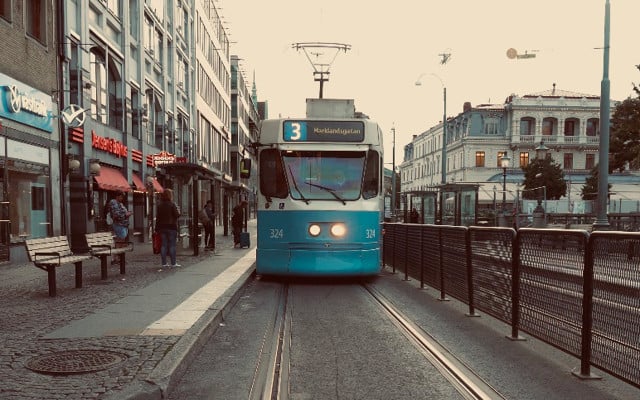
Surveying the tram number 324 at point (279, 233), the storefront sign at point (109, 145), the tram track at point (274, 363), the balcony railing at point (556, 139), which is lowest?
the tram track at point (274, 363)

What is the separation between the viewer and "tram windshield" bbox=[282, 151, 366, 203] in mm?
11164

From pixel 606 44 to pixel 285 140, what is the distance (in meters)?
11.9

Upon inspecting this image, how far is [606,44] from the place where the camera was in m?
17.8

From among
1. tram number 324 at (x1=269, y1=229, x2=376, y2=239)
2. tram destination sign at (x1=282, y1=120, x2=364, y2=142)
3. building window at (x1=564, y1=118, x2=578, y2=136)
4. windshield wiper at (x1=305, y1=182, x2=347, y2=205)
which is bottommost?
tram number 324 at (x1=269, y1=229, x2=376, y2=239)

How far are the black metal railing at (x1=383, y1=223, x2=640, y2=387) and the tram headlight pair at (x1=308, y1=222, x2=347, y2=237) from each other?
2.51 metres

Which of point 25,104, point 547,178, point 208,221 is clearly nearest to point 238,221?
point 208,221

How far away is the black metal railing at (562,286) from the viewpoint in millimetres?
4523

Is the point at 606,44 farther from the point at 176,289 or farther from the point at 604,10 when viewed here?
the point at 176,289

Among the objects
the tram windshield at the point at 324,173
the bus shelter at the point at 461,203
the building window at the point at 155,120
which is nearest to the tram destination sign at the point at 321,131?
the tram windshield at the point at 324,173

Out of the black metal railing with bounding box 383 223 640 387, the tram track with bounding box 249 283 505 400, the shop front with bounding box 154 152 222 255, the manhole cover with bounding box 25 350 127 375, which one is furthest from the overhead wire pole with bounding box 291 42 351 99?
the manhole cover with bounding box 25 350 127 375

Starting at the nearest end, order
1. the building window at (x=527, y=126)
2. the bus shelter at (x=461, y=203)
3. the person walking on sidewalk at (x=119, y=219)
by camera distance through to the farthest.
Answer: the person walking on sidewalk at (x=119, y=219), the bus shelter at (x=461, y=203), the building window at (x=527, y=126)

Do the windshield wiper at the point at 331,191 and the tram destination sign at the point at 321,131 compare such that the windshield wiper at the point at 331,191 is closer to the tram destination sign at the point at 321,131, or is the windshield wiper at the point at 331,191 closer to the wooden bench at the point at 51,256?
the tram destination sign at the point at 321,131

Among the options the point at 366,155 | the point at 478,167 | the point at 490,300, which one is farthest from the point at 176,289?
the point at 478,167

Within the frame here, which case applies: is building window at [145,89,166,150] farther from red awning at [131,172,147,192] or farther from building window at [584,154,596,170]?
building window at [584,154,596,170]
